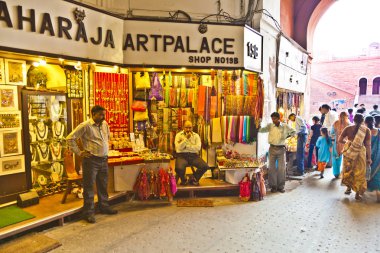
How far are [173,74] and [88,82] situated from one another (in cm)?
218

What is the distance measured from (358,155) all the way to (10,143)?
24.0 feet

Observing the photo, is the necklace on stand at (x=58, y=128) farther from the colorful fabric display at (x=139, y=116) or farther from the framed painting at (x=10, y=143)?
the colorful fabric display at (x=139, y=116)

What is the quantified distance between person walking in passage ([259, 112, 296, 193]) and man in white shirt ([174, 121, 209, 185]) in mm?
1739

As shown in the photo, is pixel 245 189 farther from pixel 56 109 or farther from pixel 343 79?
pixel 343 79

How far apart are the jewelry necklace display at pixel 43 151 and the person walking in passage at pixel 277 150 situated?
508 cm

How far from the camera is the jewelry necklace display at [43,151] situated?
246 inches

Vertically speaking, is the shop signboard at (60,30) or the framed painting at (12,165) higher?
the shop signboard at (60,30)

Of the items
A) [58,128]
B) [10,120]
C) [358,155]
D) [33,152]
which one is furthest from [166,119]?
[358,155]

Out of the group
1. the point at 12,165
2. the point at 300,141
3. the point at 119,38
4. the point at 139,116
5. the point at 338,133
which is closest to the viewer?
the point at 12,165

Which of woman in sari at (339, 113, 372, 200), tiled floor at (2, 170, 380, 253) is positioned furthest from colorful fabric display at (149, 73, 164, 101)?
woman in sari at (339, 113, 372, 200)

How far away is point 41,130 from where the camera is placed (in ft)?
20.5

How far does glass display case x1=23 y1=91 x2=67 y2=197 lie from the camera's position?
19.7ft

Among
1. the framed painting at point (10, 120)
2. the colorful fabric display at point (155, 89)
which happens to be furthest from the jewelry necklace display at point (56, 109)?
the colorful fabric display at point (155, 89)

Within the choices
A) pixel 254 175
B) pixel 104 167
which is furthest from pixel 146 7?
pixel 254 175
